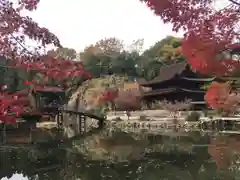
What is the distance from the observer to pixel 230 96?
29.9 metres

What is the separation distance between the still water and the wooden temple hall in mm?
23516

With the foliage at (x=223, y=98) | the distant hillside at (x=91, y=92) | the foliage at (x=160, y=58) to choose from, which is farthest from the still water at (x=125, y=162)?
the foliage at (x=160, y=58)

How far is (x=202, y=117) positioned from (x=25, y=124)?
15797 millimetres

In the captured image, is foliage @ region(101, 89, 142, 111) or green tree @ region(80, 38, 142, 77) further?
green tree @ region(80, 38, 142, 77)

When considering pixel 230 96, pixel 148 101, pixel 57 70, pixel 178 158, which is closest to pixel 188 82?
pixel 148 101

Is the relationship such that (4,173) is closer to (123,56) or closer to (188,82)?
(188,82)

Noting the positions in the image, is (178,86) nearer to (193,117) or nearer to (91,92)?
(91,92)

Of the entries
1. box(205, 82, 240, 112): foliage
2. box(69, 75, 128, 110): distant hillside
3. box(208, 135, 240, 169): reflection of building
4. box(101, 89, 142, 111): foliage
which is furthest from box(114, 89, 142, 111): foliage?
box(208, 135, 240, 169): reflection of building

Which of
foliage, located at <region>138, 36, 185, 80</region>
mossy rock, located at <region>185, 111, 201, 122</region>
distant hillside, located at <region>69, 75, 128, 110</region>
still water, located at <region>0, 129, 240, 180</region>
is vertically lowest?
still water, located at <region>0, 129, 240, 180</region>

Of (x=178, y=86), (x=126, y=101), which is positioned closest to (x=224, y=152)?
(x=126, y=101)

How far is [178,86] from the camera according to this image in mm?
46250

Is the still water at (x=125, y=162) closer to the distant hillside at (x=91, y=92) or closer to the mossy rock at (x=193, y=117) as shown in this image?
the mossy rock at (x=193, y=117)

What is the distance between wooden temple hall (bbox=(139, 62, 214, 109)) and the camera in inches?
1762

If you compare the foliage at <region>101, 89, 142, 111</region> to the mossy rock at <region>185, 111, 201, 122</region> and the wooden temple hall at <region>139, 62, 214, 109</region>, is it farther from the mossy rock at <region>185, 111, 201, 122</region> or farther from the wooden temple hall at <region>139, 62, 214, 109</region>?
the mossy rock at <region>185, 111, 201, 122</region>
